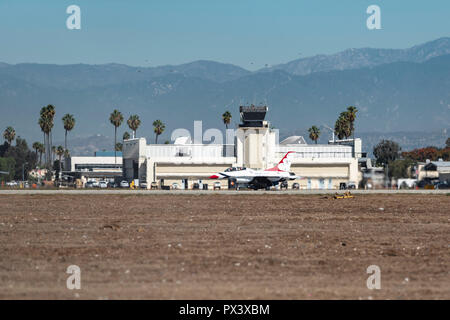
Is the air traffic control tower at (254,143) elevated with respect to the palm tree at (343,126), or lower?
lower

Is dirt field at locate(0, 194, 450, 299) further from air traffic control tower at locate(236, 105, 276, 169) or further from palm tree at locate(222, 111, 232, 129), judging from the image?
palm tree at locate(222, 111, 232, 129)

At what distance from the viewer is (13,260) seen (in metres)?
21.8

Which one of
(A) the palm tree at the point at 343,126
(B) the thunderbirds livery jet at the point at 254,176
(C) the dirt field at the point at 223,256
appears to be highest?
(A) the palm tree at the point at 343,126

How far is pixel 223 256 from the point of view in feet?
74.9

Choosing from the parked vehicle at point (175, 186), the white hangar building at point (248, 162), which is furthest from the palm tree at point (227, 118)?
the parked vehicle at point (175, 186)

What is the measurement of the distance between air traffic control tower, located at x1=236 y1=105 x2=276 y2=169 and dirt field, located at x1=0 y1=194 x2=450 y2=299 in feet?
319

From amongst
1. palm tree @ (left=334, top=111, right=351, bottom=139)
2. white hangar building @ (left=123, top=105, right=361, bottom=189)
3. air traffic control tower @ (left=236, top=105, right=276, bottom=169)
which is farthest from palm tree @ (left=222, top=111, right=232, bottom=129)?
air traffic control tower @ (left=236, top=105, right=276, bottom=169)

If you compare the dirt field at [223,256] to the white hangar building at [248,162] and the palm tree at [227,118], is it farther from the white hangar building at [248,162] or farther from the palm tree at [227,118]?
the palm tree at [227,118]

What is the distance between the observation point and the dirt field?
17.6 m

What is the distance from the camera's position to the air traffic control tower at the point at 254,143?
5384 inches

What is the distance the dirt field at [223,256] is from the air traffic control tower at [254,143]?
97.1 m
